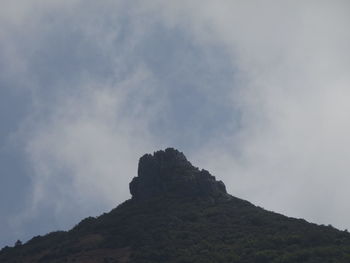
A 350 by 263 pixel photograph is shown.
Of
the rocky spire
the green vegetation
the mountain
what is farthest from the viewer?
the rocky spire

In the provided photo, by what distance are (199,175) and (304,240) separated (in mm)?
37477

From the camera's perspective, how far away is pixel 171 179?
4958 inches

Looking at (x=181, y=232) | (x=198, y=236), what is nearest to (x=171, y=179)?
(x=181, y=232)

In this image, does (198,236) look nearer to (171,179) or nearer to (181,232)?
(181,232)

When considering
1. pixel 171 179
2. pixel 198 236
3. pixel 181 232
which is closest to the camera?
pixel 198 236

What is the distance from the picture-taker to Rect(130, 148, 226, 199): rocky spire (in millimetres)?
123375

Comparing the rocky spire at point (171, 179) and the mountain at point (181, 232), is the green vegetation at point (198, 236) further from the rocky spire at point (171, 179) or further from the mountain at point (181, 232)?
the rocky spire at point (171, 179)

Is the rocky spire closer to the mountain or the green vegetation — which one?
the mountain

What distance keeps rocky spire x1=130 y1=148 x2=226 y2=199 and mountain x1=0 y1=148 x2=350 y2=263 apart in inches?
7.2

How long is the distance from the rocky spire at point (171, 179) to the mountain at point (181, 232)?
0.18 meters

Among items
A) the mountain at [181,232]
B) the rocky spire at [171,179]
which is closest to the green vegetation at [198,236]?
the mountain at [181,232]

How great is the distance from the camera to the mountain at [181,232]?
88.7 metres

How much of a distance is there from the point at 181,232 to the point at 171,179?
2557cm

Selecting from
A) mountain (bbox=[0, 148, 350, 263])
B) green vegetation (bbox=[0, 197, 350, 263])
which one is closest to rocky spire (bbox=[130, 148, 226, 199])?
mountain (bbox=[0, 148, 350, 263])
